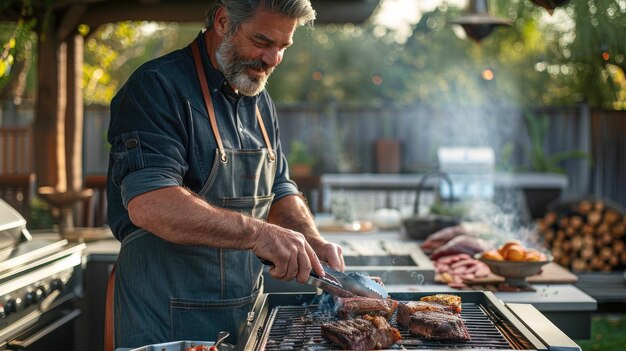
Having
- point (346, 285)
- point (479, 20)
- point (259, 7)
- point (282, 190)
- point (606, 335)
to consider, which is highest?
point (479, 20)

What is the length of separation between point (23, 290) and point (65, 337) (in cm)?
66

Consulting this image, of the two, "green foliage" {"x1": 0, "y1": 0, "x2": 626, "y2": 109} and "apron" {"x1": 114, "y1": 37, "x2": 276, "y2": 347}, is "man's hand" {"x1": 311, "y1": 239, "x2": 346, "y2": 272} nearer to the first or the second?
"apron" {"x1": 114, "y1": 37, "x2": 276, "y2": 347}

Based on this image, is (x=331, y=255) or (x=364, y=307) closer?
(x=364, y=307)

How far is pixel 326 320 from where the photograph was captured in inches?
101

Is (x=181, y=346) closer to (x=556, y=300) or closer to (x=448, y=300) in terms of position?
(x=448, y=300)

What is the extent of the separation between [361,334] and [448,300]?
0.48 m

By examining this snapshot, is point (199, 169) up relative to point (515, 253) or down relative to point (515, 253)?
up

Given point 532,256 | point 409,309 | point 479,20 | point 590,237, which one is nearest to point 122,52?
point 590,237

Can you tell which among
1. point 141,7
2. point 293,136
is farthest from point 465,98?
point 141,7

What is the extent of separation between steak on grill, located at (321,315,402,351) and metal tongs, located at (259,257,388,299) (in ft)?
0.39

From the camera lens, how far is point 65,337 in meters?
3.78

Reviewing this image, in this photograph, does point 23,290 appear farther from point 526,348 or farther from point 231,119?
point 526,348

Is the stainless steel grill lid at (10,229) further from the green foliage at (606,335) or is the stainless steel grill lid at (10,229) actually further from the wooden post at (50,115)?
the green foliage at (606,335)

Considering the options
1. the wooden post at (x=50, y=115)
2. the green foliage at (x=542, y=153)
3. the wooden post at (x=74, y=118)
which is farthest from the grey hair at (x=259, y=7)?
the green foliage at (x=542, y=153)
